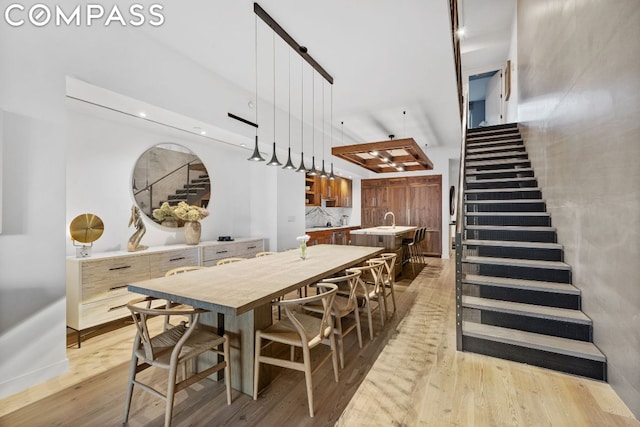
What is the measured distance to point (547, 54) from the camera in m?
3.33

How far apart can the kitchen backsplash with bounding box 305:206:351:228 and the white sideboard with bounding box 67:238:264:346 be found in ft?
15.6

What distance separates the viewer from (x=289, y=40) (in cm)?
301

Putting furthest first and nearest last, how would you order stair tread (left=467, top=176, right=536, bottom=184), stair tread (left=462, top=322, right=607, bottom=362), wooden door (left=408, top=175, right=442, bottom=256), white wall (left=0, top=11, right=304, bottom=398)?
1. wooden door (left=408, top=175, right=442, bottom=256)
2. stair tread (left=467, top=176, right=536, bottom=184)
3. stair tread (left=462, top=322, right=607, bottom=362)
4. white wall (left=0, top=11, right=304, bottom=398)

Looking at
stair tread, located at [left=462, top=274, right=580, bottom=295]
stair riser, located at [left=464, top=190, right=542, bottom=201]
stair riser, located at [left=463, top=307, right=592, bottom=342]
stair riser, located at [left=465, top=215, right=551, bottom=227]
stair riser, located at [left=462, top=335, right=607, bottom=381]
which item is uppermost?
stair riser, located at [left=464, top=190, right=542, bottom=201]

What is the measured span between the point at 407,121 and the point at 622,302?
15.3 ft

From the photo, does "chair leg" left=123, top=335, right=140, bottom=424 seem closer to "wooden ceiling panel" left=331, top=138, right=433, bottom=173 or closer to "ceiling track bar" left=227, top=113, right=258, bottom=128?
"ceiling track bar" left=227, top=113, right=258, bottom=128

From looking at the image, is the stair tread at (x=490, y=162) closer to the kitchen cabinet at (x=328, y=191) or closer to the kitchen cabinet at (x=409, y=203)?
the kitchen cabinet at (x=409, y=203)

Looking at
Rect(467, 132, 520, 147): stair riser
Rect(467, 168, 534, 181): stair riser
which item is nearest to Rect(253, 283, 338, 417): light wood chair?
Rect(467, 168, 534, 181): stair riser

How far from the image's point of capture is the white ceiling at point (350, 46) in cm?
261

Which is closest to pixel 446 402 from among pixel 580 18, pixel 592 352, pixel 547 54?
pixel 592 352

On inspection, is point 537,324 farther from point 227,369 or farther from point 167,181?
point 167,181

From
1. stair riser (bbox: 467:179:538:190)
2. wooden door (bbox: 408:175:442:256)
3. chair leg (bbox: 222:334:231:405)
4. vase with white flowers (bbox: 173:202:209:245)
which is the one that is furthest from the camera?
wooden door (bbox: 408:175:442:256)

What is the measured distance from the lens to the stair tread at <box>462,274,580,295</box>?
2535 millimetres

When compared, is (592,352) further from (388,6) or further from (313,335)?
(388,6)
